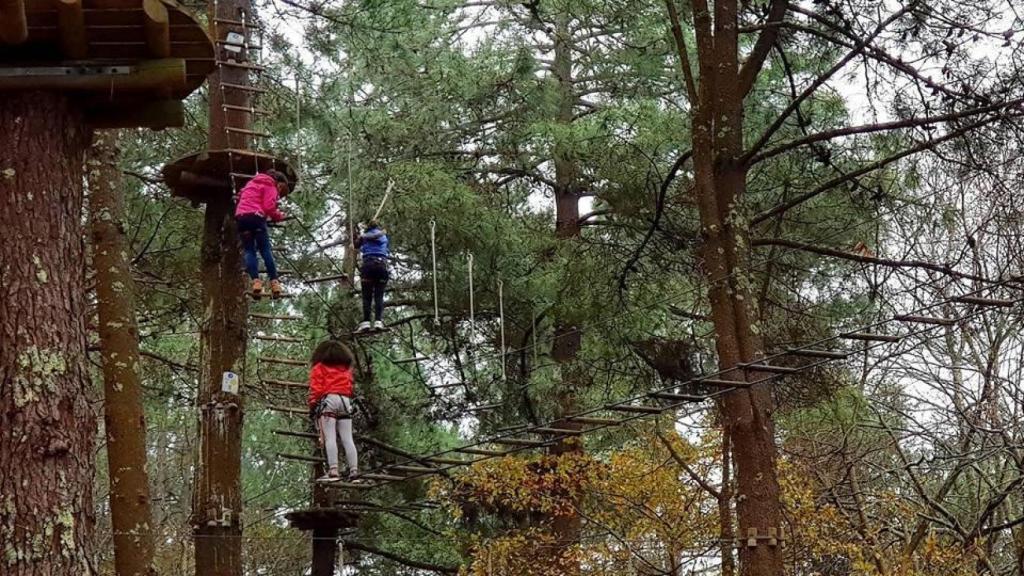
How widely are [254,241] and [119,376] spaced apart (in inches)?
50.2

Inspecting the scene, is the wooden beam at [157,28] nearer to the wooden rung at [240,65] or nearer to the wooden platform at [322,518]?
the wooden rung at [240,65]

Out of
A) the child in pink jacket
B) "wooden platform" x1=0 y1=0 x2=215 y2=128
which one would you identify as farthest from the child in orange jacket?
"wooden platform" x1=0 y1=0 x2=215 y2=128

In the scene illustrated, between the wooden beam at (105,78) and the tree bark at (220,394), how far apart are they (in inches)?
132

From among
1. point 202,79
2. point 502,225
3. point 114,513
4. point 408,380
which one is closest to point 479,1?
point 502,225

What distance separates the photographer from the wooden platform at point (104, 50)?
4199mm

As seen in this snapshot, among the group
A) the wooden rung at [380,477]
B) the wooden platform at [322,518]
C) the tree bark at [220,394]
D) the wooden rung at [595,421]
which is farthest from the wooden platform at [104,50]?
the wooden platform at [322,518]

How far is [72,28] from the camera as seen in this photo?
4266mm

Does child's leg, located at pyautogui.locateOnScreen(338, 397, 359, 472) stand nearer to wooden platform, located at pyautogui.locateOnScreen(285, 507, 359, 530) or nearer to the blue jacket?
the blue jacket

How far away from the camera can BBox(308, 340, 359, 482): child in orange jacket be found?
7656 millimetres

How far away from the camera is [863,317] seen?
1166 cm

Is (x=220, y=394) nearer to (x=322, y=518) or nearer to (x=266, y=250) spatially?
(x=266, y=250)

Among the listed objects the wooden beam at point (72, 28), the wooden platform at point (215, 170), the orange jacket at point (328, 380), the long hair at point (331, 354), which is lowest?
the orange jacket at point (328, 380)

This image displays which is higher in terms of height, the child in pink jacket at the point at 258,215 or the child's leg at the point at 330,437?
the child in pink jacket at the point at 258,215

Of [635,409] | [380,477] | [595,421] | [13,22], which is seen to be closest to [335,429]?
[380,477]
